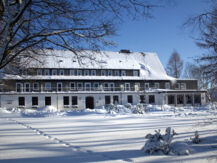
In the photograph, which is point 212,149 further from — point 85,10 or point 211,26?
point 85,10

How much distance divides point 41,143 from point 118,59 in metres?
34.9

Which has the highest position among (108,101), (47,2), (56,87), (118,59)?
(118,59)

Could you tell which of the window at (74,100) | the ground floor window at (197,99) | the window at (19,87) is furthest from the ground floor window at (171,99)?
the window at (19,87)

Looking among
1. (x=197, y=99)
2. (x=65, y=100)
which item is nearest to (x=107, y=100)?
(x=65, y=100)

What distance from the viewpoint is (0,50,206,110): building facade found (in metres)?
33.0

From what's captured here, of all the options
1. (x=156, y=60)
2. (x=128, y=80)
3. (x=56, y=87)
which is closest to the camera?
(x=56, y=87)

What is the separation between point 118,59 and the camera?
1606 inches

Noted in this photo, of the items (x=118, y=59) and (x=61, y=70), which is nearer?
(x=61, y=70)

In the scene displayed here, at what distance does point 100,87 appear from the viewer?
36062 millimetres

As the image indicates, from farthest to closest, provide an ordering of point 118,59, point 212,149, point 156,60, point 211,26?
point 156,60
point 118,59
point 211,26
point 212,149

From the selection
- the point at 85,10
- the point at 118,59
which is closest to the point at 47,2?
the point at 85,10

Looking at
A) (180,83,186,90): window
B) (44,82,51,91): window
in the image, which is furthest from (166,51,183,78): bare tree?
(44,82,51,91): window

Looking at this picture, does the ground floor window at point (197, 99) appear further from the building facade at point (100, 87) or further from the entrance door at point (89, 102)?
the entrance door at point (89, 102)

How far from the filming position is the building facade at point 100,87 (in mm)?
33000
